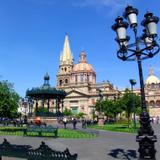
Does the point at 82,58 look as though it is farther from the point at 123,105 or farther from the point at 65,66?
the point at 123,105

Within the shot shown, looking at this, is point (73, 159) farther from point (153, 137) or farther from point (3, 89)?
point (3, 89)

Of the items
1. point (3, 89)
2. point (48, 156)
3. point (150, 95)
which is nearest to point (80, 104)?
point (150, 95)

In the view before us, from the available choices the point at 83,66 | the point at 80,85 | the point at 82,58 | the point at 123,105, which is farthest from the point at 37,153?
the point at 82,58

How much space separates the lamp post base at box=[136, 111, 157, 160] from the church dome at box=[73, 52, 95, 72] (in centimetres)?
10236

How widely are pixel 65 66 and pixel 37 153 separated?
11217cm

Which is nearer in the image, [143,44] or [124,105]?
[143,44]

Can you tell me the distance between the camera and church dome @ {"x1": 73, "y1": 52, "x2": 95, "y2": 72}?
11269 cm

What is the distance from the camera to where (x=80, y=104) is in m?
108

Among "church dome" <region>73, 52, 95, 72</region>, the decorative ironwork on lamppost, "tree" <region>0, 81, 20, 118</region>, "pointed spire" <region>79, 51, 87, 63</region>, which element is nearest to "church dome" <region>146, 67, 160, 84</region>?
"church dome" <region>73, 52, 95, 72</region>

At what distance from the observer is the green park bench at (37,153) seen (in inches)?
328

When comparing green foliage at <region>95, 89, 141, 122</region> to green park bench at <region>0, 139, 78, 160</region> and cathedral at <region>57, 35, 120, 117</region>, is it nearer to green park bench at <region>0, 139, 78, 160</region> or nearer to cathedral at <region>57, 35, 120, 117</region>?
green park bench at <region>0, 139, 78, 160</region>

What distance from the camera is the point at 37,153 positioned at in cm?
895

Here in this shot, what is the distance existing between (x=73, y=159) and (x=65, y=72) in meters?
112

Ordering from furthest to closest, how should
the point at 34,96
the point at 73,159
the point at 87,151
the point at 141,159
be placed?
1. the point at 34,96
2. the point at 87,151
3. the point at 141,159
4. the point at 73,159
